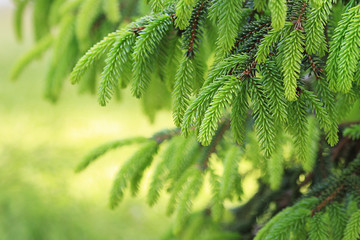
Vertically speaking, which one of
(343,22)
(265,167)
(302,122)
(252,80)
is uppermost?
(343,22)

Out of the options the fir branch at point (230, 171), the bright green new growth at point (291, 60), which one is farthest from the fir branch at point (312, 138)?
the bright green new growth at point (291, 60)

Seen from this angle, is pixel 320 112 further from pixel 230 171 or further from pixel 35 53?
pixel 35 53

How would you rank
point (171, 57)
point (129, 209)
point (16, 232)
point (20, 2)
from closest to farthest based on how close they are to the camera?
1. point (171, 57)
2. point (20, 2)
3. point (16, 232)
4. point (129, 209)

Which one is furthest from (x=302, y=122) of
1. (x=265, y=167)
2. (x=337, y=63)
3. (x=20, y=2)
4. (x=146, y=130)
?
(x=146, y=130)

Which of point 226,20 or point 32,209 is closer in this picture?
point 226,20

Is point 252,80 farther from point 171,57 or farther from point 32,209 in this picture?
point 32,209

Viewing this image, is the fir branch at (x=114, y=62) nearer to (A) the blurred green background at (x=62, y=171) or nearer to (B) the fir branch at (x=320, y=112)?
(B) the fir branch at (x=320, y=112)

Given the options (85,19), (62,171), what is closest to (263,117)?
(85,19)

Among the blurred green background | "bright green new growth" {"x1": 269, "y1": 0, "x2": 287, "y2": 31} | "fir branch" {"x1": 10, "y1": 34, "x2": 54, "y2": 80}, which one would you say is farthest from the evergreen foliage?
the blurred green background

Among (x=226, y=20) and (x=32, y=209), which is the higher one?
(x=226, y=20)

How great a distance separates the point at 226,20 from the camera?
2.87 feet

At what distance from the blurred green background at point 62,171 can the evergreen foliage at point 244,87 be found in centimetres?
144

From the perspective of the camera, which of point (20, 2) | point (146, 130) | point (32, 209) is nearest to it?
point (20, 2)

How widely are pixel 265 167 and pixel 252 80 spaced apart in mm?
746
